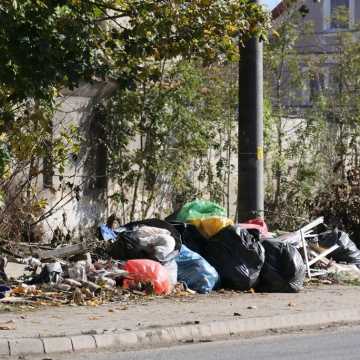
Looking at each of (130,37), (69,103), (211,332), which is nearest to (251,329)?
(211,332)

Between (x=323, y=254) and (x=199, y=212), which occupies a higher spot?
(x=199, y=212)

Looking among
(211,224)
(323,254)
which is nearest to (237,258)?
(211,224)

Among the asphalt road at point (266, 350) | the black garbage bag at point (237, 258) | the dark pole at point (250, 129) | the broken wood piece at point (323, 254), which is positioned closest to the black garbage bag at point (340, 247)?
the broken wood piece at point (323, 254)

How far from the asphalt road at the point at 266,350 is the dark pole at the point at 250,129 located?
4322mm

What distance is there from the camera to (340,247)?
1527 cm

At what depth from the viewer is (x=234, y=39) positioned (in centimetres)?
1379

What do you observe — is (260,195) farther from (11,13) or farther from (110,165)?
(11,13)

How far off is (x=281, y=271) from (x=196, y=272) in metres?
1.24

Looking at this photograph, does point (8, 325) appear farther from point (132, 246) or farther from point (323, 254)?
point (323, 254)

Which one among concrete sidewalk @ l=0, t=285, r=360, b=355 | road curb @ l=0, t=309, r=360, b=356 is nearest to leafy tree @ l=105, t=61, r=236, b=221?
concrete sidewalk @ l=0, t=285, r=360, b=355

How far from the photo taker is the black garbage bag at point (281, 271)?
42.8 ft

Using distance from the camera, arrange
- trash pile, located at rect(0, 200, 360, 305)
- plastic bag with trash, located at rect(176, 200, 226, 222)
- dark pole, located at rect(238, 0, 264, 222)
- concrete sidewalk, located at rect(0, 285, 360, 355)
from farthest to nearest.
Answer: dark pole, located at rect(238, 0, 264, 222) < plastic bag with trash, located at rect(176, 200, 226, 222) < trash pile, located at rect(0, 200, 360, 305) < concrete sidewalk, located at rect(0, 285, 360, 355)

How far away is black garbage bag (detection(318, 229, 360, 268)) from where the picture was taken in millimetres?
15312

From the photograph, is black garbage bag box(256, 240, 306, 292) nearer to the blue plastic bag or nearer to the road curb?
the blue plastic bag
